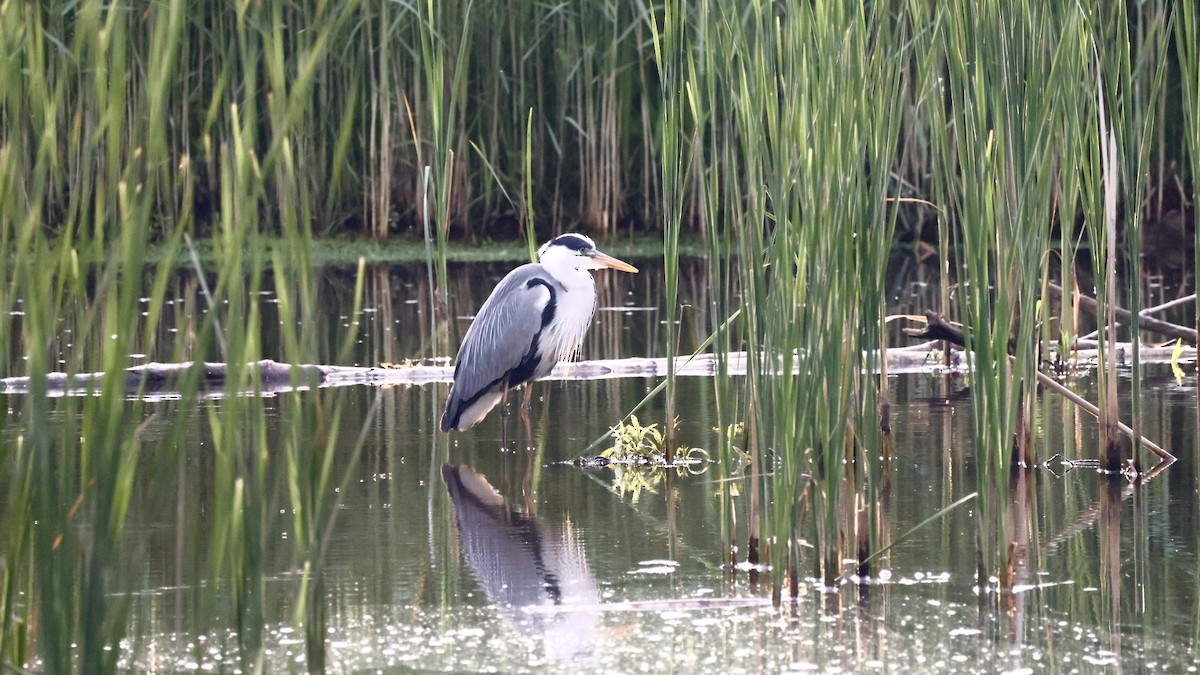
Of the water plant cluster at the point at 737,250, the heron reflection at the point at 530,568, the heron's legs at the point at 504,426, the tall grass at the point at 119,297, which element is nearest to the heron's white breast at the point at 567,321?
the heron's legs at the point at 504,426

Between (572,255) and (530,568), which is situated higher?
(572,255)

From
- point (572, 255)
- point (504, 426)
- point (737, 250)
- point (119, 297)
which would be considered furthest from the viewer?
point (572, 255)

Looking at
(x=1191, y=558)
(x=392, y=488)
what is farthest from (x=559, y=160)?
(x=1191, y=558)

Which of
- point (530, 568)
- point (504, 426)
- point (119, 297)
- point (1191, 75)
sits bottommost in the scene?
point (530, 568)

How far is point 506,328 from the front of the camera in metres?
5.59

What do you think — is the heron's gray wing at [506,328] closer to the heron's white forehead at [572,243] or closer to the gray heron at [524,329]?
the gray heron at [524,329]

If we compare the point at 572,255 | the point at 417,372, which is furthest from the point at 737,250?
the point at 417,372

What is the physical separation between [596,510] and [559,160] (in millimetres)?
7227

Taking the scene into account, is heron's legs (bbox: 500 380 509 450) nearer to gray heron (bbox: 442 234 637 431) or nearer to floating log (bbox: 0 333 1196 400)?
gray heron (bbox: 442 234 637 431)

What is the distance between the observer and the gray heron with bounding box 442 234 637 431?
5441 mm

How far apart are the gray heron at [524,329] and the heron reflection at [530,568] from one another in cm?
85

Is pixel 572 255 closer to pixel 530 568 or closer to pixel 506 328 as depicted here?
pixel 506 328

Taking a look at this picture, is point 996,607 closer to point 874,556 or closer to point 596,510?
point 874,556

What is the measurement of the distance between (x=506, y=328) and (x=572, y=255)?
0.42m
